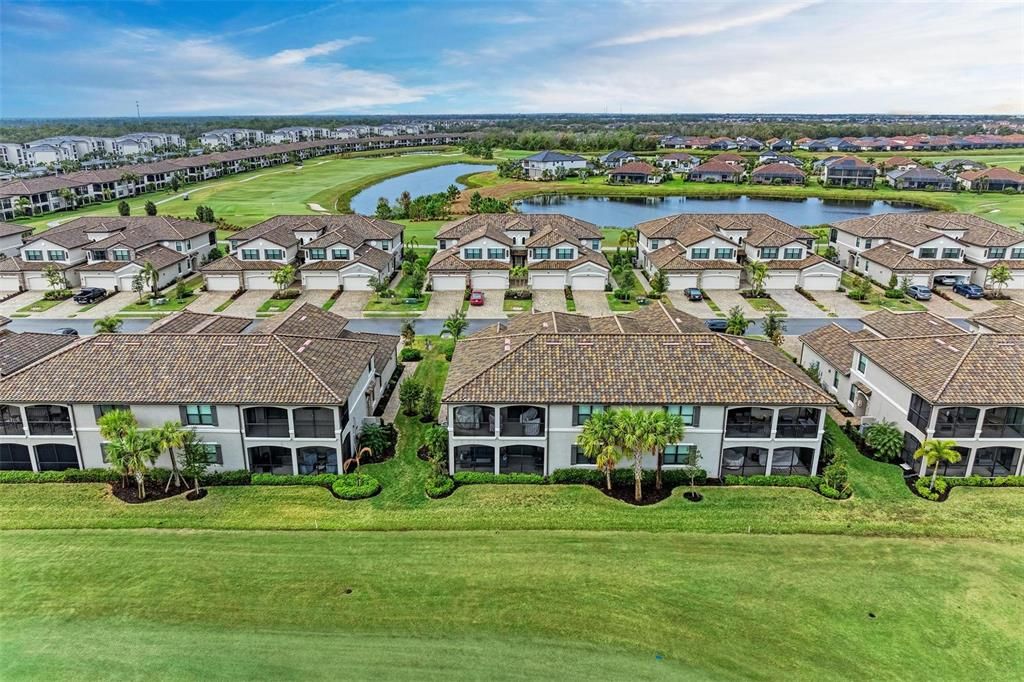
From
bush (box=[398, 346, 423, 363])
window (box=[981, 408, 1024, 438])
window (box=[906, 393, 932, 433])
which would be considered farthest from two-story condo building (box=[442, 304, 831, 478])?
bush (box=[398, 346, 423, 363])

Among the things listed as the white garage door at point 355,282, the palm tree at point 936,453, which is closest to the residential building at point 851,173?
the white garage door at point 355,282

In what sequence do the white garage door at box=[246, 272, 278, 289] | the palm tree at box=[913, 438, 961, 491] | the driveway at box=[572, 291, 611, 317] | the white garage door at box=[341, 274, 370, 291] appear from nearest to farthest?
the palm tree at box=[913, 438, 961, 491]
the driveway at box=[572, 291, 611, 317]
the white garage door at box=[341, 274, 370, 291]
the white garage door at box=[246, 272, 278, 289]

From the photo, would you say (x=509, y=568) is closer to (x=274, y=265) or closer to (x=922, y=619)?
(x=922, y=619)

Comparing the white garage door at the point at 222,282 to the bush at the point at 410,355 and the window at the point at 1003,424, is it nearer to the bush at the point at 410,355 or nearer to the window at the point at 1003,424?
the bush at the point at 410,355

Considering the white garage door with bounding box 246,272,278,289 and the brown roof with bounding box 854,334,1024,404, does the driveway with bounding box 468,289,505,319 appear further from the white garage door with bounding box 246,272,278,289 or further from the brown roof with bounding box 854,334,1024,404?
the brown roof with bounding box 854,334,1024,404

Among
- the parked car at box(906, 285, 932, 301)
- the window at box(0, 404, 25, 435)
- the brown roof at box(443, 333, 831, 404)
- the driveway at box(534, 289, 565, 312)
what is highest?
the brown roof at box(443, 333, 831, 404)

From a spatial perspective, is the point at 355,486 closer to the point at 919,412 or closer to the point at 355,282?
the point at 919,412

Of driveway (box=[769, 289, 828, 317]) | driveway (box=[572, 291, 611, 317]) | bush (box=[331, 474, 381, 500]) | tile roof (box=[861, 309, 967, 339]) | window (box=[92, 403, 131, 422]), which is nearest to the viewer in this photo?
bush (box=[331, 474, 381, 500])
